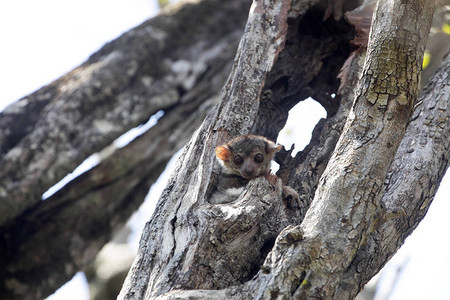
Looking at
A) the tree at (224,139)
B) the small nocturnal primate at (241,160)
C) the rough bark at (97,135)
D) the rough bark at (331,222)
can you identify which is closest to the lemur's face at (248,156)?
the small nocturnal primate at (241,160)

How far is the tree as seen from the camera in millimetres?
2502

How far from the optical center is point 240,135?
4043 mm

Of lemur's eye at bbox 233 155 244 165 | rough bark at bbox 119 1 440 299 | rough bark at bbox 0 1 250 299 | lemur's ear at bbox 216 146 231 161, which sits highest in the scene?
rough bark at bbox 0 1 250 299

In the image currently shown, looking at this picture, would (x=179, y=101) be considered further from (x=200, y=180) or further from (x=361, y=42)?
(x=200, y=180)

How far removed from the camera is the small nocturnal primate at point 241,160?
3916 mm

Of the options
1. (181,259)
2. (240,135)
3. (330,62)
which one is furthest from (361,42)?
(181,259)

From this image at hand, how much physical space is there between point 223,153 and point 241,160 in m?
0.58

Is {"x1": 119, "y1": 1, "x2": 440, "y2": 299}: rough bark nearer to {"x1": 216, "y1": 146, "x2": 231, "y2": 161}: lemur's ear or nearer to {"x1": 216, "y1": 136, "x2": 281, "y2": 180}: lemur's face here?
{"x1": 216, "y1": 146, "x2": 231, "y2": 161}: lemur's ear

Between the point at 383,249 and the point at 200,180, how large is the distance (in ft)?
4.13

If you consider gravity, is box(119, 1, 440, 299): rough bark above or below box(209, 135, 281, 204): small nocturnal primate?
below

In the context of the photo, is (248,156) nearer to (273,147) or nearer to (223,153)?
(273,147)

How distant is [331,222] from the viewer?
94.8 inches

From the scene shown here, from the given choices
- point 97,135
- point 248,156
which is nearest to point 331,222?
point 248,156

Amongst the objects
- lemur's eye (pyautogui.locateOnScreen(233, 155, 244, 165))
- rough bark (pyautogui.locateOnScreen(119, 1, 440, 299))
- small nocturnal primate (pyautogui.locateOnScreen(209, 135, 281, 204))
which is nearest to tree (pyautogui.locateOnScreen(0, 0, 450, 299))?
rough bark (pyautogui.locateOnScreen(119, 1, 440, 299))
